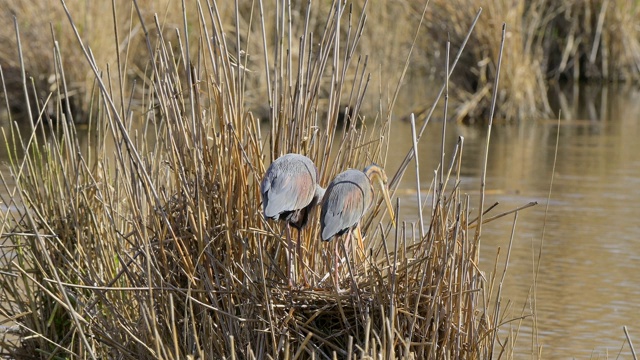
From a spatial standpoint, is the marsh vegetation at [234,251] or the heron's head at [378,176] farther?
the heron's head at [378,176]

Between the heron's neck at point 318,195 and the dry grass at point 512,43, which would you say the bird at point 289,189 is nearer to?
the heron's neck at point 318,195

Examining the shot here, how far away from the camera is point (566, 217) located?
20.7 ft

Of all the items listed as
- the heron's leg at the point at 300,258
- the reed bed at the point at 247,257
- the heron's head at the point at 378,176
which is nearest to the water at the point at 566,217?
the reed bed at the point at 247,257

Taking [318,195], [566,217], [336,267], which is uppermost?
[318,195]

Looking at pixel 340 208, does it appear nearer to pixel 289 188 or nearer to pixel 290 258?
pixel 289 188

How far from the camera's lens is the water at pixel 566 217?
4273mm

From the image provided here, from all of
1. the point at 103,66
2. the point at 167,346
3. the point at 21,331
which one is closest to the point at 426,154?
the point at 103,66

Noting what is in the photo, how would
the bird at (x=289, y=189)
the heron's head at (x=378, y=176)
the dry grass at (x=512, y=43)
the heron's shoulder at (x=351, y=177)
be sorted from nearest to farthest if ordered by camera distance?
the bird at (x=289, y=189)
the heron's shoulder at (x=351, y=177)
the heron's head at (x=378, y=176)
the dry grass at (x=512, y=43)

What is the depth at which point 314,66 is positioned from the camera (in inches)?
119

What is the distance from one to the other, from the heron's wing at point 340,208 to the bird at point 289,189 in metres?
0.05

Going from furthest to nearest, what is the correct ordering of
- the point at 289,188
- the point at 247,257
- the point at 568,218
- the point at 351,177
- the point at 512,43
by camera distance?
the point at 512,43 → the point at 568,218 → the point at 247,257 → the point at 351,177 → the point at 289,188

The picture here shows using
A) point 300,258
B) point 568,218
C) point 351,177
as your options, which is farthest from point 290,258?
point 568,218

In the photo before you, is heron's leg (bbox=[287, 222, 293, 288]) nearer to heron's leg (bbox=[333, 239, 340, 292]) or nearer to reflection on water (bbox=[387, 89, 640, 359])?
heron's leg (bbox=[333, 239, 340, 292])

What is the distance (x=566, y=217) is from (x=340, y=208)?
3846 millimetres
